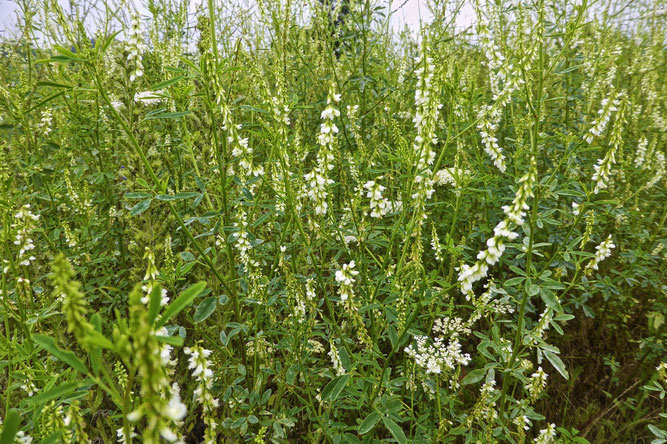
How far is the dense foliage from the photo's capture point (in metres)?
1.50

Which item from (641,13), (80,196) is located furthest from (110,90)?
(641,13)

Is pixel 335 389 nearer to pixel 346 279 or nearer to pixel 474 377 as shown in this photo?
pixel 346 279

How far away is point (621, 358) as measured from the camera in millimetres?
2891

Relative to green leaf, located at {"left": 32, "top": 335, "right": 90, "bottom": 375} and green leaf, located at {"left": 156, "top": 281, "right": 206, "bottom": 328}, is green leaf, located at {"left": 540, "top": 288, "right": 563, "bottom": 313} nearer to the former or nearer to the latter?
green leaf, located at {"left": 156, "top": 281, "right": 206, "bottom": 328}

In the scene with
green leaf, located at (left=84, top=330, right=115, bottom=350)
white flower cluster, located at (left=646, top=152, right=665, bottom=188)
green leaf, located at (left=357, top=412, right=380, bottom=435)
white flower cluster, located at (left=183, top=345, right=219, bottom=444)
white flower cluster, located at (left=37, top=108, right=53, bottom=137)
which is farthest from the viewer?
white flower cluster, located at (left=646, top=152, right=665, bottom=188)

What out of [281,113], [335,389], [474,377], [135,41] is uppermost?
[135,41]

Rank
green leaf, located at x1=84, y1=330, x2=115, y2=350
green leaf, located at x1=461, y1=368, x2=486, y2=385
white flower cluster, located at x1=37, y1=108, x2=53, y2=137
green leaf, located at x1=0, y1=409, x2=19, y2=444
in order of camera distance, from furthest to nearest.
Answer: white flower cluster, located at x1=37, y1=108, x2=53, y2=137 → green leaf, located at x1=461, y1=368, x2=486, y2=385 → green leaf, located at x1=0, y1=409, x2=19, y2=444 → green leaf, located at x1=84, y1=330, x2=115, y2=350

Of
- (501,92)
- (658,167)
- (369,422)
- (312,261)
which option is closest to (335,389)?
(369,422)

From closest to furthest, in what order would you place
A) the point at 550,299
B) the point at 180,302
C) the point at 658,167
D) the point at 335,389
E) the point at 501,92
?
1. the point at 180,302
2. the point at 335,389
3. the point at 550,299
4. the point at 501,92
5. the point at 658,167

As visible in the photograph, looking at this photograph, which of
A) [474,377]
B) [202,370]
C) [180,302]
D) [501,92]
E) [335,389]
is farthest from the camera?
[501,92]

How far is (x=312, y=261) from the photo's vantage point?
5.90 ft

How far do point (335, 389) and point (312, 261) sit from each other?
1.84 feet

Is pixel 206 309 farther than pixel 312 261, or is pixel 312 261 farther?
pixel 312 261

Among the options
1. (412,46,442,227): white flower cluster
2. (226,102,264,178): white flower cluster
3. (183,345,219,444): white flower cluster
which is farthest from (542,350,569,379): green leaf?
(226,102,264,178): white flower cluster
